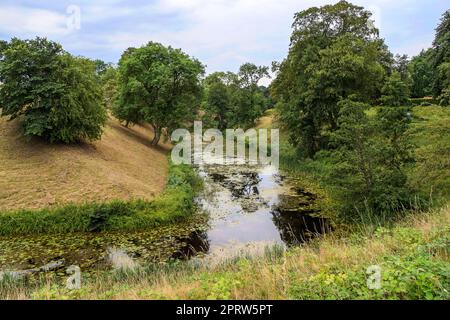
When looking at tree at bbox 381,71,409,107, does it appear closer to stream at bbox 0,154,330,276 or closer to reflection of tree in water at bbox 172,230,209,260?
stream at bbox 0,154,330,276

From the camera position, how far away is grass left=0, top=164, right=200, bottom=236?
13.4 meters

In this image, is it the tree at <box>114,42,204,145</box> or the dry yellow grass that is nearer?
the dry yellow grass

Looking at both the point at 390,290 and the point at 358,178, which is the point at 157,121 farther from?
the point at 390,290

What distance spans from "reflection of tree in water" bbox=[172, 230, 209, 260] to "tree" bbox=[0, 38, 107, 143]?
10.8 m

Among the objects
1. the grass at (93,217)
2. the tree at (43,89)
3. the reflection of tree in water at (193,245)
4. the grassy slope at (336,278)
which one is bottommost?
the reflection of tree in water at (193,245)

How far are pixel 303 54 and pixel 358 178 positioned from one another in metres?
16.1

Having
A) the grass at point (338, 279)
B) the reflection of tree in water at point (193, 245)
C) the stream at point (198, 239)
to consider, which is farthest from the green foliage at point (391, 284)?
the reflection of tree in water at point (193, 245)

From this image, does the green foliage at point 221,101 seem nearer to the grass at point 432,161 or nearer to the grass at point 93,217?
the grass at point 93,217

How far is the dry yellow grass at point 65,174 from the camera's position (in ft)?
51.2

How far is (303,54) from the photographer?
26453 millimetres

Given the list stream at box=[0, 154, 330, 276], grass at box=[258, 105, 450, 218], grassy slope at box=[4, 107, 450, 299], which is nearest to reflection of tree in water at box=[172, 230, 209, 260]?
stream at box=[0, 154, 330, 276]

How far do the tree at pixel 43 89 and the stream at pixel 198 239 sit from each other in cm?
844

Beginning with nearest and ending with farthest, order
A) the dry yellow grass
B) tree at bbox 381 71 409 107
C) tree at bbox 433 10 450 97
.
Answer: the dry yellow grass → tree at bbox 381 71 409 107 → tree at bbox 433 10 450 97

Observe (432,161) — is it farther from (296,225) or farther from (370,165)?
(296,225)
